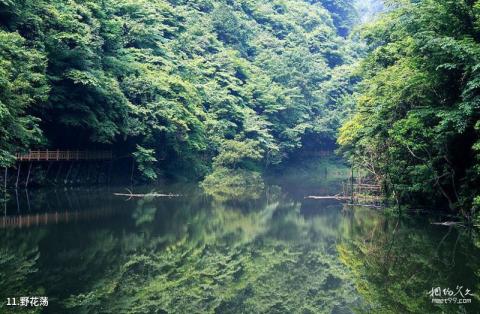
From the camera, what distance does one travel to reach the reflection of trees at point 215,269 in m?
10.3

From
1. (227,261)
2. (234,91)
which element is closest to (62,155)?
(227,261)

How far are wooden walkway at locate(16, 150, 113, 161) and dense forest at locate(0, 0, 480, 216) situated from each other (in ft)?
2.31

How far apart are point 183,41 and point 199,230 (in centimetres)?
3568

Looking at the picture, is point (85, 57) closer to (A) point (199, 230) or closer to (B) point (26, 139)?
(B) point (26, 139)

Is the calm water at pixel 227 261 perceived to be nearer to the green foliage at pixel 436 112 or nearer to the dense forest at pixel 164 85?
the green foliage at pixel 436 112

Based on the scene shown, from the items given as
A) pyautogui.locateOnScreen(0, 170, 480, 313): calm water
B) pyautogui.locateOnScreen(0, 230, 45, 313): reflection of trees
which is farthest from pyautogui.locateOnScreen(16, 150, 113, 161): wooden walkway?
pyautogui.locateOnScreen(0, 230, 45, 313): reflection of trees

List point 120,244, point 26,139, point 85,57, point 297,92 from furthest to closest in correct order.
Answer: point 297,92, point 85,57, point 26,139, point 120,244

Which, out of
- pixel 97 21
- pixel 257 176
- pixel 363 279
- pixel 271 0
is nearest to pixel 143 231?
pixel 363 279

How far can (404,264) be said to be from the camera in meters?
13.0

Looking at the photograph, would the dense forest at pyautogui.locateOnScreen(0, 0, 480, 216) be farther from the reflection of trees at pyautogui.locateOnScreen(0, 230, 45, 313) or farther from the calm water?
the reflection of trees at pyautogui.locateOnScreen(0, 230, 45, 313)

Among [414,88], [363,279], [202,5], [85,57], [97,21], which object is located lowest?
[363,279]

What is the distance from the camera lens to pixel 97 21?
3316 cm

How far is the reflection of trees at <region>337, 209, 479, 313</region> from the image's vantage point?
1015 centimetres

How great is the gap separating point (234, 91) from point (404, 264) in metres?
41.4
